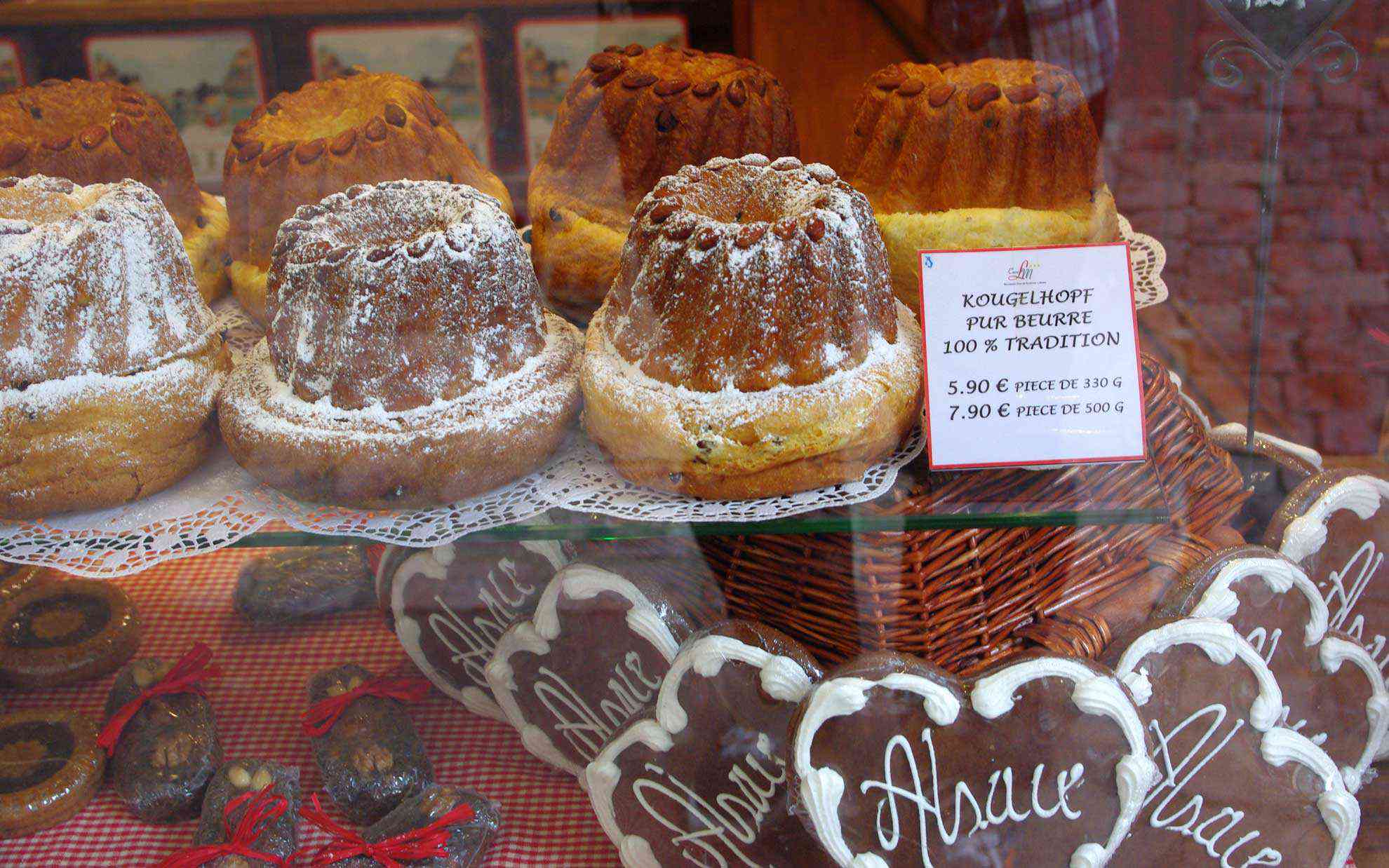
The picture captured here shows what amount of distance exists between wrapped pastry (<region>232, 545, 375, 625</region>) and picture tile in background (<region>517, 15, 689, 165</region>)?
36.0 inches

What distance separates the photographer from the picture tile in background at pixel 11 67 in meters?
1.43

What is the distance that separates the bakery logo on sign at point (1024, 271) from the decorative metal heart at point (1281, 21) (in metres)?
0.53

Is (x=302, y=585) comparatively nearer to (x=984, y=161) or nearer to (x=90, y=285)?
(x=90, y=285)

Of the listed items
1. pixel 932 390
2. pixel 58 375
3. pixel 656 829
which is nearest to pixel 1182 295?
pixel 932 390

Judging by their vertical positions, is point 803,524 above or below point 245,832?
above

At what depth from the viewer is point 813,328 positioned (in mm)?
1281

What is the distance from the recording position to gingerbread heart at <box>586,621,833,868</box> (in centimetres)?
141

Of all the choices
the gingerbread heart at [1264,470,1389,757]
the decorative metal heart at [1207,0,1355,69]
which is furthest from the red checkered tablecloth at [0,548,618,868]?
the decorative metal heart at [1207,0,1355,69]

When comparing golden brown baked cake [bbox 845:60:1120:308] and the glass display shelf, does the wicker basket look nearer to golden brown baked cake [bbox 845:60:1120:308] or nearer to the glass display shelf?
the glass display shelf

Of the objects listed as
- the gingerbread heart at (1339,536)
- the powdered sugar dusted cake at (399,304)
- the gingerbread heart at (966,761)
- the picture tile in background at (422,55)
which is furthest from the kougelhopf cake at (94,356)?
the gingerbread heart at (1339,536)

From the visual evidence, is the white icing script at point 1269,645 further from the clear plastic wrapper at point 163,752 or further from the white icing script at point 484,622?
the clear plastic wrapper at point 163,752

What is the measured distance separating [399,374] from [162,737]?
2.80ft

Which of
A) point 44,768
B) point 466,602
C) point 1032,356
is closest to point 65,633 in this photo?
point 44,768

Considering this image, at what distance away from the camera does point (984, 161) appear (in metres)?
1.52
